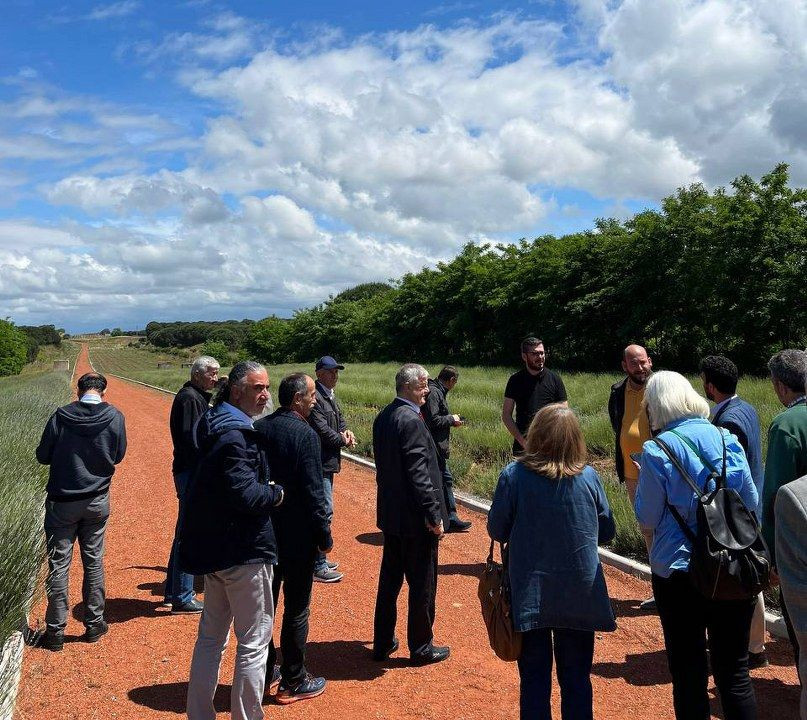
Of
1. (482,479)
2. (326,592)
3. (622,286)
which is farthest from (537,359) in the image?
(622,286)

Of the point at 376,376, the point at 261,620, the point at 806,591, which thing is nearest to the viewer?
the point at 806,591

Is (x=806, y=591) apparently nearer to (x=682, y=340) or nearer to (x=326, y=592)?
(x=326, y=592)

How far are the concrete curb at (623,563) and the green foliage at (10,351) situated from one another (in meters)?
69.1

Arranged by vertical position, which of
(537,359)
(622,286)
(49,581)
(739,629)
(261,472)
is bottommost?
(49,581)

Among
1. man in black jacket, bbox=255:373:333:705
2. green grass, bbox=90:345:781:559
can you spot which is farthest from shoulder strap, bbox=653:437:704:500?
green grass, bbox=90:345:781:559

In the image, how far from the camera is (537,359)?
648 centimetres

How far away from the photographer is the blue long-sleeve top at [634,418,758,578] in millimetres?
3098

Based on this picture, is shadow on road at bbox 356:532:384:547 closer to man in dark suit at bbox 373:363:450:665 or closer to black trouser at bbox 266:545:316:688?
man in dark suit at bbox 373:363:450:665

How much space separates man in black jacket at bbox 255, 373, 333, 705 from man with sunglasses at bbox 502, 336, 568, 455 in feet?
9.34

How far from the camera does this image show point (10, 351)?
71438 millimetres

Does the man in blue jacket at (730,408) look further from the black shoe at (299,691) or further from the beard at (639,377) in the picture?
the black shoe at (299,691)

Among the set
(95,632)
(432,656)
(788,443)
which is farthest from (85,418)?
(788,443)

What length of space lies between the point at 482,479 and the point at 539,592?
276 inches

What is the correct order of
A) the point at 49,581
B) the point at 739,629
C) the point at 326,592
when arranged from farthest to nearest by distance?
1. the point at 326,592
2. the point at 49,581
3. the point at 739,629
